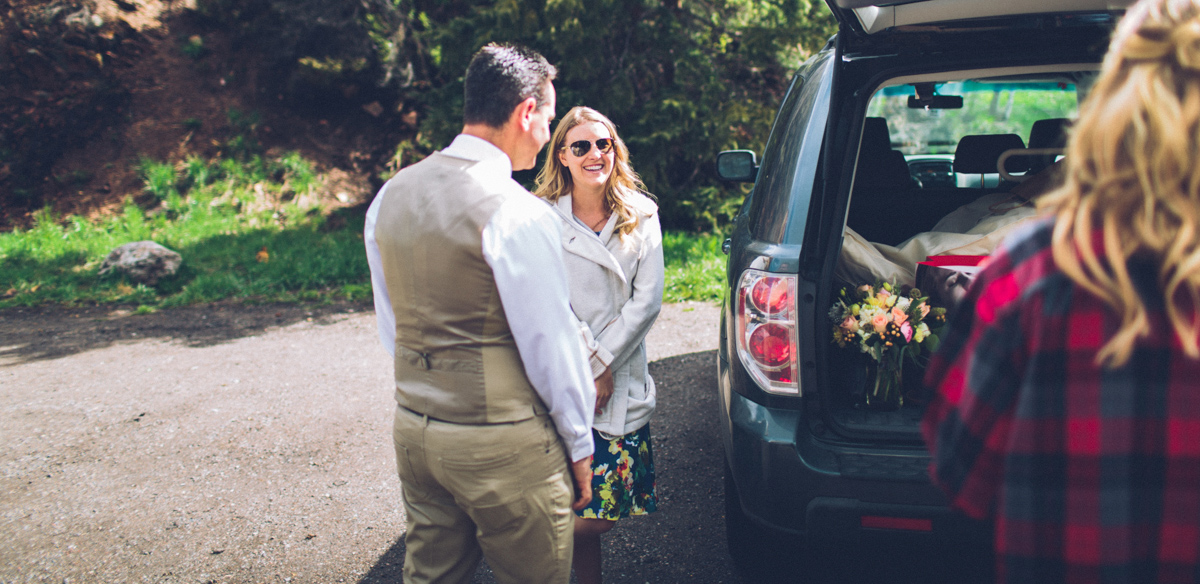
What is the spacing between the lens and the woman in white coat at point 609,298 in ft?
7.79

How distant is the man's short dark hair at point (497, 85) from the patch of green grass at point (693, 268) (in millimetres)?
4991

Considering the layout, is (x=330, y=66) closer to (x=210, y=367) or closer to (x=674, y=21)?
(x=674, y=21)

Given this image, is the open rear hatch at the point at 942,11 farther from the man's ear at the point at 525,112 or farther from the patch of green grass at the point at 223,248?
the patch of green grass at the point at 223,248

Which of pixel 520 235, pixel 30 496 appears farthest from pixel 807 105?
pixel 30 496

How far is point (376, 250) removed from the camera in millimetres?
1876

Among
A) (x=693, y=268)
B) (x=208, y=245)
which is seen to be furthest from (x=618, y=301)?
(x=208, y=245)

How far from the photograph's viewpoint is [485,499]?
1732 millimetres

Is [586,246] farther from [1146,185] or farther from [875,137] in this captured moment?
[875,137]

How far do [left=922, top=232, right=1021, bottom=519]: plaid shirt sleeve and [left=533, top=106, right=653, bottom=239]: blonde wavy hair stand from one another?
1422 millimetres

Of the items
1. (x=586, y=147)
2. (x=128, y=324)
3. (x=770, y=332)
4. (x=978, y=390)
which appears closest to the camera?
(x=978, y=390)

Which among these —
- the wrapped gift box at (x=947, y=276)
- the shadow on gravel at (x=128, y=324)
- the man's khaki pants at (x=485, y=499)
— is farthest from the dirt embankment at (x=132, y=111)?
the man's khaki pants at (x=485, y=499)

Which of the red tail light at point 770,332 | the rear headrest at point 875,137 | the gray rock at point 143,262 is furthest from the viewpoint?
the gray rock at point 143,262

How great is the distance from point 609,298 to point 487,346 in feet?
2.77

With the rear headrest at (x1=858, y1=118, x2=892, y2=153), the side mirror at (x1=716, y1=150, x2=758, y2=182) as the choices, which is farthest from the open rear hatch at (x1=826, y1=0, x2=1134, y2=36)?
the rear headrest at (x1=858, y1=118, x2=892, y2=153)
